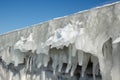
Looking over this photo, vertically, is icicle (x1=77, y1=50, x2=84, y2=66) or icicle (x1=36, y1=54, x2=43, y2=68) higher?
icicle (x1=36, y1=54, x2=43, y2=68)

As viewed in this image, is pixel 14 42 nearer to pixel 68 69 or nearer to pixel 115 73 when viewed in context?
pixel 68 69

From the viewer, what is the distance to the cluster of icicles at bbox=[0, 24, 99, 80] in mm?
3976

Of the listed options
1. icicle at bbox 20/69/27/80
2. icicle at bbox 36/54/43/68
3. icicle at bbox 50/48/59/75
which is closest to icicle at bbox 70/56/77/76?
icicle at bbox 50/48/59/75

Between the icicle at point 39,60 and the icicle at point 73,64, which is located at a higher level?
the icicle at point 39,60

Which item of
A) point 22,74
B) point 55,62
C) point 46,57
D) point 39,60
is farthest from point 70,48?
point 22,74

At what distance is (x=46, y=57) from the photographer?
16.0 feet

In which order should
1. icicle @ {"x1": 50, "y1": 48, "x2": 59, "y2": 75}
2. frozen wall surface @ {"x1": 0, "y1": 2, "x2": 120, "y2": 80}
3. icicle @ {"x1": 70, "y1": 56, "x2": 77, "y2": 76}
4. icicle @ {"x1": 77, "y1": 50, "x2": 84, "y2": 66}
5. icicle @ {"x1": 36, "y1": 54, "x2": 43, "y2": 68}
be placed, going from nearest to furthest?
frozen wall surface @ {"x1": 0, "y1": 2, "x2": 120, "y2": 80}, icicle @ {"x1": 77, "y1": 50, "x2": 84, "y2": 66}, icicle @ {"x1": 70, "y1": 56, "x2": 77, "y2": 76}, icicle @ {"x1": 50, "y1": 48, "x2": 59, "y2": 75}, icicle @ {"x1": 36, "y1": 54, "x2": 43, "y2": 68}

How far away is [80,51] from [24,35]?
7.05 ft

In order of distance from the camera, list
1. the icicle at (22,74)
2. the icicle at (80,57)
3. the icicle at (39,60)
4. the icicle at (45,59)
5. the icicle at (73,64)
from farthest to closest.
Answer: the icicle at (22,74), the icicle at (39,60), the icicle at (45,59), the icicle at (73,64), the icicle at (80,57)

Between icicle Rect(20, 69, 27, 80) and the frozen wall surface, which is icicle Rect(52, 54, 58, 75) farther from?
icicle Rect(20, 69, 27, 80)

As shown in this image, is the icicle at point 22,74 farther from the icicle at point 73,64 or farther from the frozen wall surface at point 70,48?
the icicle at point 73,64

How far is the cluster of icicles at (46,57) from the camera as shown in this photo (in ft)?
13.0

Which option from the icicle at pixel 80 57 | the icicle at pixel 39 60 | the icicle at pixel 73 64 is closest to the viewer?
the icicle at pixel 80 57

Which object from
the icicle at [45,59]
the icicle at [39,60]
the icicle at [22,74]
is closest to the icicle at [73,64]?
the icicle at [45,59]
